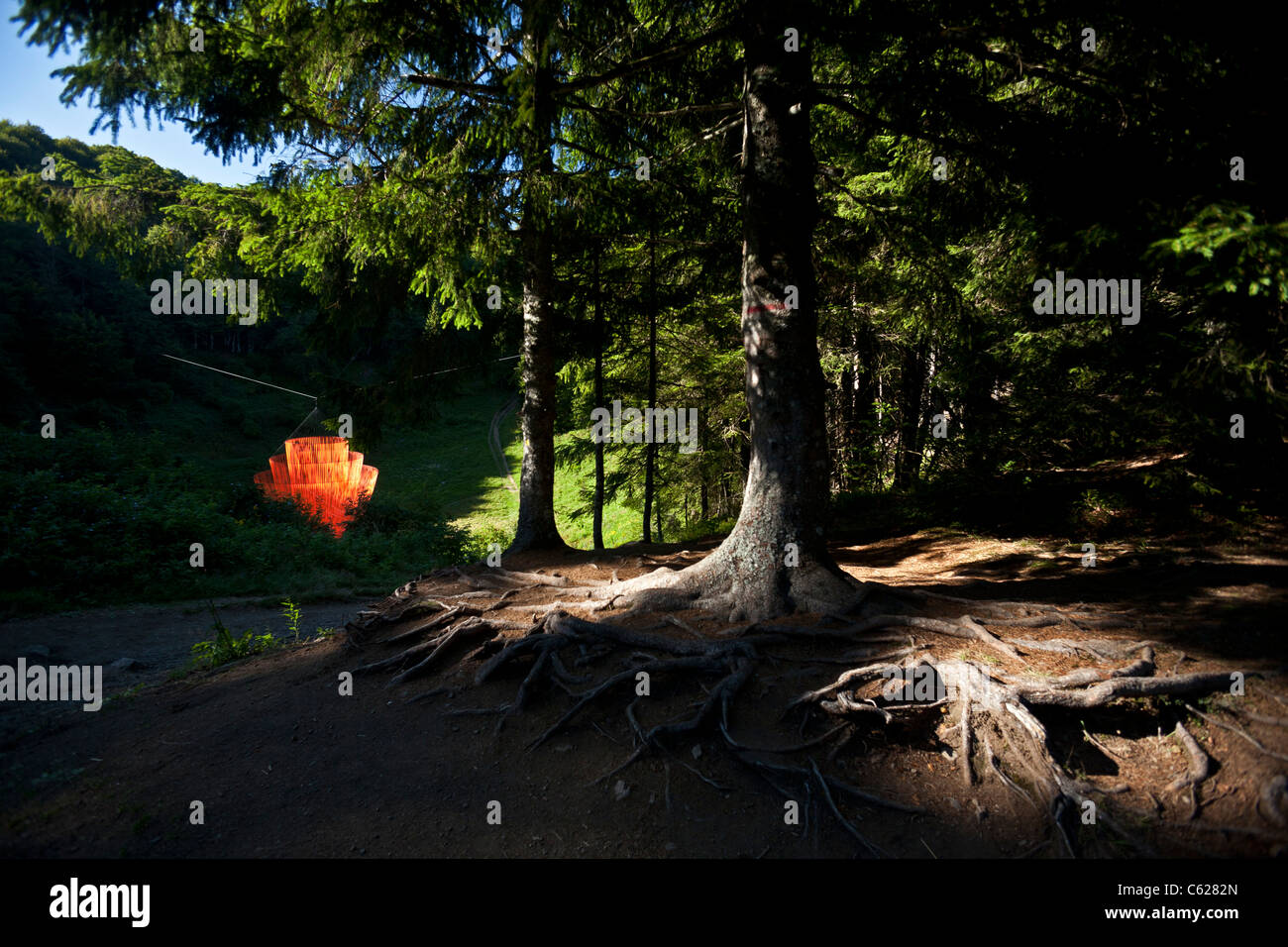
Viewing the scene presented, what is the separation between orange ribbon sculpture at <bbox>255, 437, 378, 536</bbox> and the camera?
1825 centimetres

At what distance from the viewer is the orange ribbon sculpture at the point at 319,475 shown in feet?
59.9

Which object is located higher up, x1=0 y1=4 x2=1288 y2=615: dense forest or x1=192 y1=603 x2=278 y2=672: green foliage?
x1=0 y1=4 x2=1288 y2=615: dense forest

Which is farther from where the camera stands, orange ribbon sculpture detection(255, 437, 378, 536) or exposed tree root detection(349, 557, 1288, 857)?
orange ribbon sculpture detection(255, 437, 378, 536)

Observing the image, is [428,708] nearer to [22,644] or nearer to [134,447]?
[22,644]

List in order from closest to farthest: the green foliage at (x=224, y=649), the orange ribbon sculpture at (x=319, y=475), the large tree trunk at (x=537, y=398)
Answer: the green foliage at (x=224, y=649) → the large tree trunk at (x=537, y=398) → the orange ribbon sculpture at (x=319, y=475)

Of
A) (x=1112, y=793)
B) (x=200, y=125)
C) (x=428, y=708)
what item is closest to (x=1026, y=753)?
(x=1112, y=793)

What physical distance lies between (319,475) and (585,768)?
18.4 metres

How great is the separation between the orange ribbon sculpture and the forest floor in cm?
1294

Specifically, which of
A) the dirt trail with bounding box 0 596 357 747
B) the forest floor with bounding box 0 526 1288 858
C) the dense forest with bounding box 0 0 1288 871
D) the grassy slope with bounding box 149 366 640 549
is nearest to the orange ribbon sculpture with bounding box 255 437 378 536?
the grassy slope with bounding box 149 366 640 549

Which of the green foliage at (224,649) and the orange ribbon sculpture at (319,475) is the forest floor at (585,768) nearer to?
the green foliage at (224,649)

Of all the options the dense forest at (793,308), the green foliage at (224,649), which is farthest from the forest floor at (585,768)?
the green foliage at (224,649)

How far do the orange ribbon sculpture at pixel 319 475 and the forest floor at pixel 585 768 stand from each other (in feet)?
42.4

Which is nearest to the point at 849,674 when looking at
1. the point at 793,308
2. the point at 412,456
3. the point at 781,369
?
the point at 781,369

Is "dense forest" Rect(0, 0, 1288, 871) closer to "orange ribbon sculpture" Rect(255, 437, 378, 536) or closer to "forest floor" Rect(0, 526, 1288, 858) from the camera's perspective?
"forest floor" Rect(0, 526, 1288, 858)
